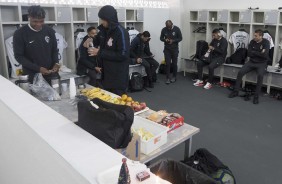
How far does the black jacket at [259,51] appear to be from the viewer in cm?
516

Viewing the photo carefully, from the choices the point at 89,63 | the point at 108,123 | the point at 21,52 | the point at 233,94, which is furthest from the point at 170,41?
the point at 108,123

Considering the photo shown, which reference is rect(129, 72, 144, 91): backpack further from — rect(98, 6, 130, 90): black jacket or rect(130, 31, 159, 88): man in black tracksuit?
rect(98, 6, 130, 90): black jacket

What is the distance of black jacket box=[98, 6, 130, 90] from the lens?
8.82 feet

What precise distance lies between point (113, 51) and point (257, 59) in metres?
3.61

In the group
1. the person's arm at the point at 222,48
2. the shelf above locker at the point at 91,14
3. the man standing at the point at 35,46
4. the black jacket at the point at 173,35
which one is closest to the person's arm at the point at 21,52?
the man standing at the point at 35,46

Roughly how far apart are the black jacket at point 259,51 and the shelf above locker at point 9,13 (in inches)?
172

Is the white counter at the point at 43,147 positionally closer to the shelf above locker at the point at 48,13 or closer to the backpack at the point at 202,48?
the shelf above locker at the point at 48,13

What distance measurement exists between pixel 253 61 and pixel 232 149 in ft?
8.95

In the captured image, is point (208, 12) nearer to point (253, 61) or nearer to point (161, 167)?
point (253, 61)

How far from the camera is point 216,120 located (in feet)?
13.7

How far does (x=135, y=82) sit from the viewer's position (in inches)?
223

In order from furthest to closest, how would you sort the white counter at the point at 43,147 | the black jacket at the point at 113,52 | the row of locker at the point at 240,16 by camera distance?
the row of locker at the point at 240,16, the black jacket at the point at 113,52, the white counter at the point at 43,147

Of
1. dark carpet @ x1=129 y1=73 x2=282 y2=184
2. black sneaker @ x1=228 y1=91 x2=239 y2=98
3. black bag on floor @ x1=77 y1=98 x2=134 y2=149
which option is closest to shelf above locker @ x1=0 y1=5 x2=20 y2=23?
dark carpet @ x1=129 y1=73 x2=282 y2=184

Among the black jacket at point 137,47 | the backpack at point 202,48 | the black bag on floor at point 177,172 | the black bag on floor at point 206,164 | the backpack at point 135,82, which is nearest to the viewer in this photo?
the black bag on floor at point 177,172
